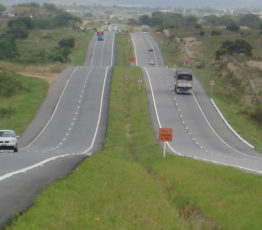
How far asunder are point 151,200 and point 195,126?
39.4m

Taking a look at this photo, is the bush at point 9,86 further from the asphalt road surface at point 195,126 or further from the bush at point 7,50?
the bush at point 7,50

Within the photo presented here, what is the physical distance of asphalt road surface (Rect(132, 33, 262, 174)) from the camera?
40659 millimetres

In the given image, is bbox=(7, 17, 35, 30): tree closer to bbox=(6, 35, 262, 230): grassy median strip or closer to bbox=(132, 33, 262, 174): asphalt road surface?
bbox=(132, 33, 262, 174): asphalt road surface

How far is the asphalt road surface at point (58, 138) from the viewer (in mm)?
16094

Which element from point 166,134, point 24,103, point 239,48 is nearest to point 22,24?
point 239,48

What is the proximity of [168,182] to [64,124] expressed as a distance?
34371 mm

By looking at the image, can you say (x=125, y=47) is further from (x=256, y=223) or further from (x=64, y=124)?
(x=256, y=223)

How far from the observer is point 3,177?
58.6ft

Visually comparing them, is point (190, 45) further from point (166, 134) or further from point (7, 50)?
point (166, 134)

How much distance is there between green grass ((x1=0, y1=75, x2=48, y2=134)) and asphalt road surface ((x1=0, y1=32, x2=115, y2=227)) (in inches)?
34.7

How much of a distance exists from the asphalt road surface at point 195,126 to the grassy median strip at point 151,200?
6495 mm

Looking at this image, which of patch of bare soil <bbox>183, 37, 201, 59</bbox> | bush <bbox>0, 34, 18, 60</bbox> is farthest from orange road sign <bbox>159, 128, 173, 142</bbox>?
bush <bbox>0, 34, 18, 60</bbox>

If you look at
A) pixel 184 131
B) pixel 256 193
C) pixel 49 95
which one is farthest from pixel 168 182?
pixel 49 95

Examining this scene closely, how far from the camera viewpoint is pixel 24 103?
66312 millimetres
